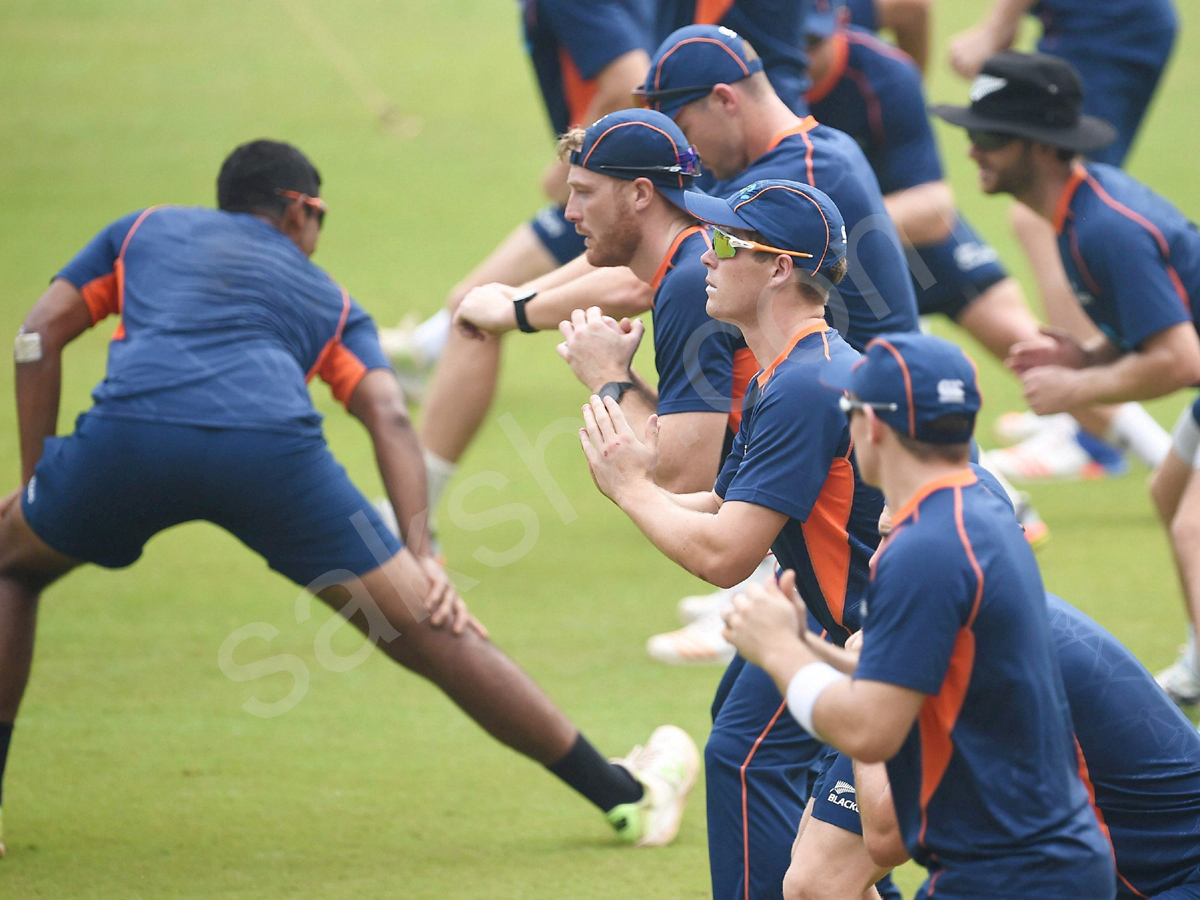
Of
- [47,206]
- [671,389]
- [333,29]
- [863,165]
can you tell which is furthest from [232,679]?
[333,29]

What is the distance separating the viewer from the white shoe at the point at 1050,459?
761 cm

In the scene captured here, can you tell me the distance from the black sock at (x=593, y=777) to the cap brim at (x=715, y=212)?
1.72 m

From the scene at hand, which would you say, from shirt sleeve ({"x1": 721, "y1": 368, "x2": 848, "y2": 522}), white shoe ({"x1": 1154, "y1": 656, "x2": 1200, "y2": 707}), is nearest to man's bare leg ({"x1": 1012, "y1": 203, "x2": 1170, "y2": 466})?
white shoe ({"x1": 1154, "y1": 656, "x2": 1200, "y2": 707})

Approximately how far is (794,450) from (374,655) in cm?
312

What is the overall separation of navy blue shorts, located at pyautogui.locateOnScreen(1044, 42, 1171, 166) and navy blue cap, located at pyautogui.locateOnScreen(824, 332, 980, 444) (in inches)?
200

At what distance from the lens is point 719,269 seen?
3150mm

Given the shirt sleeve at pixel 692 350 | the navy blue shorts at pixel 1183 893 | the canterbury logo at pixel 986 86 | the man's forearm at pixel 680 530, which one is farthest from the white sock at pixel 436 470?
the navy blue shorts at pixel 1183 893

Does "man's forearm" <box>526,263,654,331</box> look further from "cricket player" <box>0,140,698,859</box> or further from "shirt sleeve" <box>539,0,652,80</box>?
"shirt sleeve" <box>539,0,652,80</box>

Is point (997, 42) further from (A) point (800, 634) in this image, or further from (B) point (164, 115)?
(B) point (164, 115)

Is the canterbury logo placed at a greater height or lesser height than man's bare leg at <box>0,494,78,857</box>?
greater

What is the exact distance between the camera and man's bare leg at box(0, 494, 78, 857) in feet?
13.6

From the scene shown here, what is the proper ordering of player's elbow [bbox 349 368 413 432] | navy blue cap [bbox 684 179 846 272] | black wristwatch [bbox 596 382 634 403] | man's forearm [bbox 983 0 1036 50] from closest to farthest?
navy blue cap [bbox 684 179 846 272] < black wristwatch [bbox 596 382 634 403] < player's elbow [bbox 349 368 413 432] < man's forearm [bbox 983 0 1036 50]

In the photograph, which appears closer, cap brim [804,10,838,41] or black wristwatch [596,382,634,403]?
black wristwatch [596,382,634,403]

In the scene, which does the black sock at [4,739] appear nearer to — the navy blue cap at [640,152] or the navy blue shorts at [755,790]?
the navy blue shorts at [755,790]
